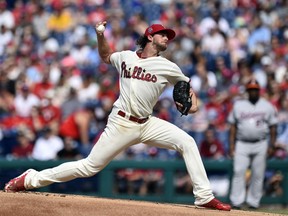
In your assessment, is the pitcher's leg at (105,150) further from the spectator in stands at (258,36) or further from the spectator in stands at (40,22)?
the spectator in stands at (40,22)

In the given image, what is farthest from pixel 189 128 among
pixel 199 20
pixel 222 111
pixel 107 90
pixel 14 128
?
pixel 199 20

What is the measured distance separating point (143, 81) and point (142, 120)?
389mm

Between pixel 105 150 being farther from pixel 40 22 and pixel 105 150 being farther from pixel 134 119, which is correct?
pixel 40 22

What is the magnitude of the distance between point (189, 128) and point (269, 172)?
156cm

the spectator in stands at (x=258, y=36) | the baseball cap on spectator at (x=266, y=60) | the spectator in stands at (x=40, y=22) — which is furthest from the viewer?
the spectator in stands at (x=40, y=22)

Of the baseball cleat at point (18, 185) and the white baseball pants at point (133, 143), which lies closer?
the white baseball pants at point (133, 143)

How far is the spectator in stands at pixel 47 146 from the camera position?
1398 centimetres

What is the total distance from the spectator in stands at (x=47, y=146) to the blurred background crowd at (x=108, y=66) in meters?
0.02

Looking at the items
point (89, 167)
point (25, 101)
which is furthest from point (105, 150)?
point (25, 101)

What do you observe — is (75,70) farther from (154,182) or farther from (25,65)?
(154,182)

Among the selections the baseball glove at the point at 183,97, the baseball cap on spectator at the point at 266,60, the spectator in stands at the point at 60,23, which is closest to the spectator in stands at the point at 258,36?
the baseball cap on spectator at the point at 266,60

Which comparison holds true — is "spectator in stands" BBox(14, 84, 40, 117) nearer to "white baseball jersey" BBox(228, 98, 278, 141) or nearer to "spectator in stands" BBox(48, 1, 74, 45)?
"spectator in stands" BBox(48, 1, 74, 45)

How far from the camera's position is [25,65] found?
17.2m

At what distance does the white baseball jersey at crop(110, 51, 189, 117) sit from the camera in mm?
8477
